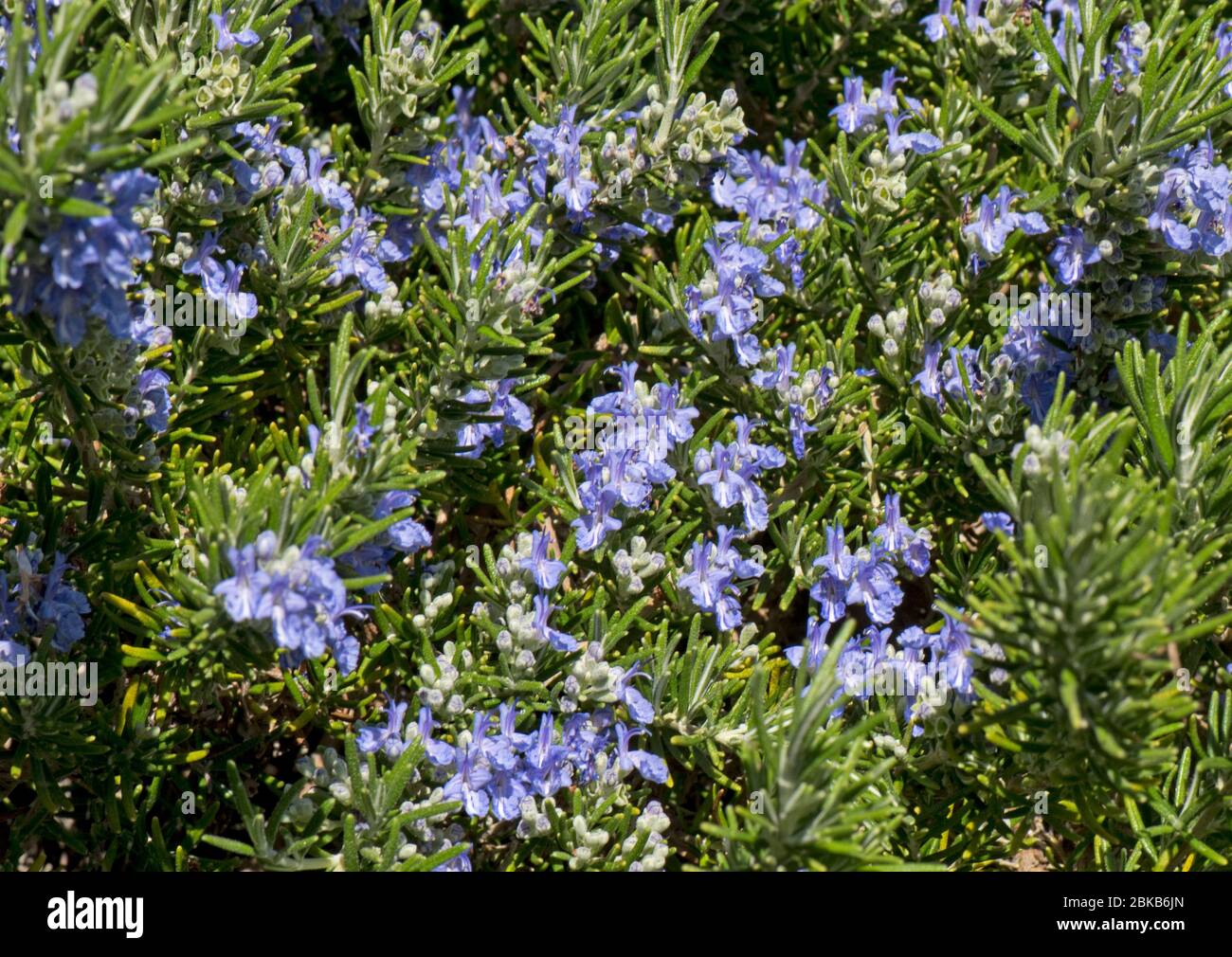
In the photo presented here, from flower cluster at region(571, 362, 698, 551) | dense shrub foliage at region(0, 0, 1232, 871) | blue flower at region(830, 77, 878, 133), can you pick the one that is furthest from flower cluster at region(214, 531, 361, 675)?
blue flower at region(830, 77, 878, 133)

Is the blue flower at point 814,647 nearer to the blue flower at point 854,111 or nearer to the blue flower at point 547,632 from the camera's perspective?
the blue flower at point 547,632

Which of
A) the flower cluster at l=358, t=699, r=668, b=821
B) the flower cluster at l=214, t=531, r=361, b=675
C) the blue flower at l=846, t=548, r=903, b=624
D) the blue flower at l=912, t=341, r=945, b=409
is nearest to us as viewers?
the flower cluster at l=214, t=531, r=361, b=675

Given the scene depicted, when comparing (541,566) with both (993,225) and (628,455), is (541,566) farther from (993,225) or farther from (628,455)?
(993,225)

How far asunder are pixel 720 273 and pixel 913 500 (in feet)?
2.02

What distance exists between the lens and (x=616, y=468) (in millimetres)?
2291

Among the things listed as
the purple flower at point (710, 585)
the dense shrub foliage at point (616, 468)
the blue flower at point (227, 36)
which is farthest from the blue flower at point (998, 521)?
the blue flower at point (227, 36)

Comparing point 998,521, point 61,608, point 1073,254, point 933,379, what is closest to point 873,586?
point 998,521

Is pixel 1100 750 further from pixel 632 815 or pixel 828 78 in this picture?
pixel 828 78

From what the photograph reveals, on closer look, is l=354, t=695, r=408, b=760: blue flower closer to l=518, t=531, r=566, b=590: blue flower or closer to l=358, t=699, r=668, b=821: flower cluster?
l=358, t=699, r=668, b=821: flower cluster

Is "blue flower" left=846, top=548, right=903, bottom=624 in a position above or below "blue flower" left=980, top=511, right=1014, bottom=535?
below

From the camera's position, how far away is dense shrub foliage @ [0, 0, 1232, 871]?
179 centimetres

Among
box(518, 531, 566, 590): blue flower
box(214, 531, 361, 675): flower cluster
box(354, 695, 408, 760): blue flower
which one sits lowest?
box(354, 695, 408, 760): blue flower

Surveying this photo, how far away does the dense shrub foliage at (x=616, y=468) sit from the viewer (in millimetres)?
1790
